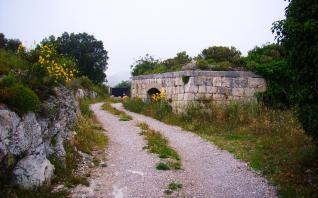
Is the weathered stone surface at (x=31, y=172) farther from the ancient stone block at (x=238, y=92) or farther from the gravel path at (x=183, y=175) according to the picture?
the ancient stone block at (x=238, y=92)

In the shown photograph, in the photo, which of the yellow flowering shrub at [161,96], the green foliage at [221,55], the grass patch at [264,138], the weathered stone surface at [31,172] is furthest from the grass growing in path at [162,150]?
the green foliage at [221,55]

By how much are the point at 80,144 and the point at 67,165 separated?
171cm

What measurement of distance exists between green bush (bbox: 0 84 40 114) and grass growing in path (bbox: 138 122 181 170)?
3106mm

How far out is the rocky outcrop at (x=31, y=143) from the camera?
249 inches

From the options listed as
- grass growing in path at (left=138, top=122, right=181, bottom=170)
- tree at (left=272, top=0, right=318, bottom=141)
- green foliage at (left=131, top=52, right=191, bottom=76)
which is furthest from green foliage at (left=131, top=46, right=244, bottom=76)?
tree at (left=272, top=0, right=318, bottom=141)

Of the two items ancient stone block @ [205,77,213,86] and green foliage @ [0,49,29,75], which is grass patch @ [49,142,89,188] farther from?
ancient stone block @ [205,77,213,86]

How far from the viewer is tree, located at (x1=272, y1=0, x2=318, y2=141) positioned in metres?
5.98

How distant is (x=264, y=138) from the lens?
36.5ft

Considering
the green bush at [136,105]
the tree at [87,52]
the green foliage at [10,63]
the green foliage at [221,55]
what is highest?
the tree at [87,52]

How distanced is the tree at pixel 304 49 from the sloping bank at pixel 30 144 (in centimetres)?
468

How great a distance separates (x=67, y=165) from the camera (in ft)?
26.5

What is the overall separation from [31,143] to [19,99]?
2.74 ft

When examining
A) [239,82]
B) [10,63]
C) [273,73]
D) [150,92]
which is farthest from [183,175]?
[150,92]

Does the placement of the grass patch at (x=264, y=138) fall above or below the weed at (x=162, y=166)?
above
